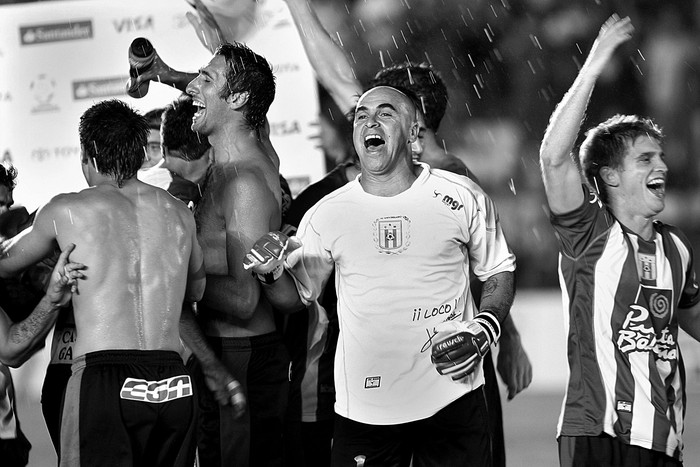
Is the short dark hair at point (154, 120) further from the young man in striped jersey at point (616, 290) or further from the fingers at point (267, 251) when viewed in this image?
the young man in striped jersey at point (616, 290)

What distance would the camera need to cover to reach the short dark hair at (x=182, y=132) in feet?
17.1

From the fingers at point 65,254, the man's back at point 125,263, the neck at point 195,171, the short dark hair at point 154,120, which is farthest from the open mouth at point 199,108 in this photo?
the short dark hair at point 154,120

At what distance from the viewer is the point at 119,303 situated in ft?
12.6

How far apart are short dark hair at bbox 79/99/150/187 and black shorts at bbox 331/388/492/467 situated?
49.0 inches

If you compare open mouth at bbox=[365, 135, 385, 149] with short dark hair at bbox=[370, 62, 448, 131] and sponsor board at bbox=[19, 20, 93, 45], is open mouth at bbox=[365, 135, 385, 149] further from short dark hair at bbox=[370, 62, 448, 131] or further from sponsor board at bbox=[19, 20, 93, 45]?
sponsor board at bbox=[19, 20, 93, 45]

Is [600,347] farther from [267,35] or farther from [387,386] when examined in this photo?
[267,35]

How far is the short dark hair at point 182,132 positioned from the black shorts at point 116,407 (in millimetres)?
1644

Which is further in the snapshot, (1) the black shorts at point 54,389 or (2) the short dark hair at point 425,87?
(2) the short dark hair at point 425,87

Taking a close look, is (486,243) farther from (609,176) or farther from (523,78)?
(523,78)

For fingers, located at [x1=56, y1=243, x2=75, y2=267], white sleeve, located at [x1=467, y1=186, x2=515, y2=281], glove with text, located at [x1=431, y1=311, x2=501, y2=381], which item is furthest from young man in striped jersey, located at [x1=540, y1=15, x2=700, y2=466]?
fingers, located at [x1=56, y1=243, x2=75, y2=267]

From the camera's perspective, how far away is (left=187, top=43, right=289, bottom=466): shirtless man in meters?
4.52

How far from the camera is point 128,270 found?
3.88 m

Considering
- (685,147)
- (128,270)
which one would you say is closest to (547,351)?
(685,147)

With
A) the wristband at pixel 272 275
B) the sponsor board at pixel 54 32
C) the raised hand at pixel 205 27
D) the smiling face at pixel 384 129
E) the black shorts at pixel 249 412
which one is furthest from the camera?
the sponsor board at pixel 54 32
